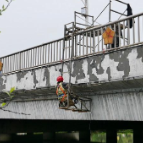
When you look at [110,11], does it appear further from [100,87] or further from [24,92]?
[24,92]

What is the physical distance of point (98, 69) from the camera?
9.93 m

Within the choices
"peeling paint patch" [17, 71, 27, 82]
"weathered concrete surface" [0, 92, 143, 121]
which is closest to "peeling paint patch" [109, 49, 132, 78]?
"weathered concrete surface" [0, 92, 143, 121]

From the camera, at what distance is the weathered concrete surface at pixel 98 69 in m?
8.83

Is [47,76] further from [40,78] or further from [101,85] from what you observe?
[101,85]

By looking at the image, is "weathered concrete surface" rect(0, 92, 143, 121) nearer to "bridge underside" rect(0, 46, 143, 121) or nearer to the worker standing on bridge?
"bridge underside" rect(0, 46, 143, 121)

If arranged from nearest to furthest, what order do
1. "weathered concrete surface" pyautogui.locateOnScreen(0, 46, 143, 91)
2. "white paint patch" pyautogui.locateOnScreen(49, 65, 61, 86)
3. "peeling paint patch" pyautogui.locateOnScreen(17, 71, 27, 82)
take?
1. "weathered concrete surface" pyautogui.locateOnScreen(0, 46, 143, 91)
2. "white paint patch" pyautogui.locateOnScreen(49, 65, 61, 86)
3. "peeling paint patch" pyautogui.locateOnScreen(17, 71, 27, 82)

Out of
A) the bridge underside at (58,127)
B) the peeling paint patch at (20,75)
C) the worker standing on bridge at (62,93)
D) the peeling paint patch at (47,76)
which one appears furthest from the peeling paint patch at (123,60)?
the bridge underside at (58,127)

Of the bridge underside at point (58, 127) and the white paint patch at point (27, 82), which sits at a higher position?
the white paint patch at point (27, 82)

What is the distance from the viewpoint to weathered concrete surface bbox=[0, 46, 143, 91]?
29.0 feet

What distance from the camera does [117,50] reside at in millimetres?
9359

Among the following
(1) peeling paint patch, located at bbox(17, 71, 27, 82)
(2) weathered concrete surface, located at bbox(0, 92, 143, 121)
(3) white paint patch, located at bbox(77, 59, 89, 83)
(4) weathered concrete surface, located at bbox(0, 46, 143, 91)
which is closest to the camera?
(4) weathered concrete surface, located at bbox(0, 46, 143, 91)

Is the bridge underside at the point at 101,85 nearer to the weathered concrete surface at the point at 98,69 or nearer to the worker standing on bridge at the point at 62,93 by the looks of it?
the weathered concrete surface at the point at 98,69

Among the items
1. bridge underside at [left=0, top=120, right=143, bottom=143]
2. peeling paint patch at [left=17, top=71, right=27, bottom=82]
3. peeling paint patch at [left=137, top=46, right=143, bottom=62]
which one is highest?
peeling paint patch at [left=137, top=46, right=143, bottom=62]

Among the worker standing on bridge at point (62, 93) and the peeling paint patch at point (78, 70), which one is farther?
the peeling paint patch at point (78, 70)
